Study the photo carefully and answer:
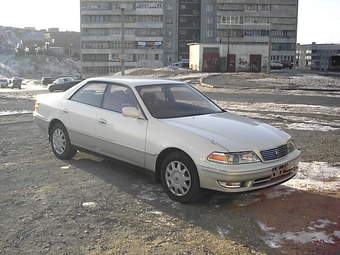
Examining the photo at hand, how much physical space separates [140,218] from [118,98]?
215cm

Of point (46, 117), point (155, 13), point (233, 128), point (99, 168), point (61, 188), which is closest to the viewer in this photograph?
point (233, 128)

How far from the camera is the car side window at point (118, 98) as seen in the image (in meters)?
5.69

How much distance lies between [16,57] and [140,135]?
126 metres

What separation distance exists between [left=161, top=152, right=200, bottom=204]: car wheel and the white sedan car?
0.04ft

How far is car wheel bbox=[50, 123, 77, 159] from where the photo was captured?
660cm

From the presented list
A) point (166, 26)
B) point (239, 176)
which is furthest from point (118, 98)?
point (166, 26)

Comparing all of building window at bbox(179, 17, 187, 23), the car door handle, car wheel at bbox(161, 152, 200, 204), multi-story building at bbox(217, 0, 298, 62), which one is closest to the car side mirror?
the car door handle

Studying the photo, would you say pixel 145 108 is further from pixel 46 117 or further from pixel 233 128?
pixel 46 117

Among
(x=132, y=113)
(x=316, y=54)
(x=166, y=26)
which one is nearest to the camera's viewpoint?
(x=132, y=113)

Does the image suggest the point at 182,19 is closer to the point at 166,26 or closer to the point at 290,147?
the point at 166,26

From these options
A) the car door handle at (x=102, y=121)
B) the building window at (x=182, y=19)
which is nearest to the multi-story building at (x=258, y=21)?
the building window at (x=182, y=19)

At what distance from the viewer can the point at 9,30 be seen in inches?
7608

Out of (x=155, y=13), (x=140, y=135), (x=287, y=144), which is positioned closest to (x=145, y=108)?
(x=140, y=135)

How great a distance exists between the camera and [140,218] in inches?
172
